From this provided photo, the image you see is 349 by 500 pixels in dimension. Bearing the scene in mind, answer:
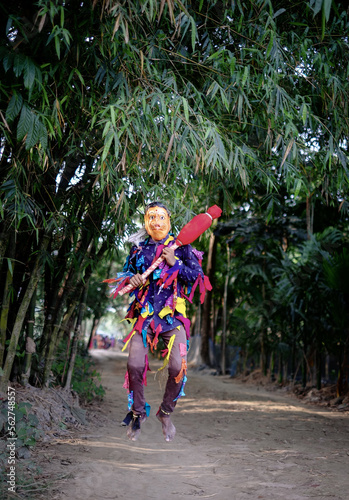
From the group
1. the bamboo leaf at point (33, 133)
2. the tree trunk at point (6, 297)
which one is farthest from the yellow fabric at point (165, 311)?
the tree trunk at point (6, 297)

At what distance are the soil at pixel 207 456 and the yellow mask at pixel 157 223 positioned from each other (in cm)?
106

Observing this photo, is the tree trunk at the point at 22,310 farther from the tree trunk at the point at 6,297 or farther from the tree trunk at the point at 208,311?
the tree trunk at the point at 208,311

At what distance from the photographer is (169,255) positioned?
268 centimetres

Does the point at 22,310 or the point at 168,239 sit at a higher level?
the point at 168,239

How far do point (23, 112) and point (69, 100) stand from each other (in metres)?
0.75

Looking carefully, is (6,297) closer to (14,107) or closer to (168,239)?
(168,239)

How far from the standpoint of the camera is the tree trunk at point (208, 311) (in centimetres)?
1102

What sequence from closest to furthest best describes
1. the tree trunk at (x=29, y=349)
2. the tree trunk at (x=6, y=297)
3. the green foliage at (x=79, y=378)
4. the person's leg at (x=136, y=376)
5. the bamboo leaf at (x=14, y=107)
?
the bamboo leaf at (x=14, y=107), the person's leg at (x=136, y=376), the tree trunk at (x=6, y=297), the tree trunk at (x=29, y=349), the green foliage at (x=79, y=378)

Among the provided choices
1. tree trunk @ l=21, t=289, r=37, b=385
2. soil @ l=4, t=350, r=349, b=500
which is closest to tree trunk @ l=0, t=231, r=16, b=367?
tree trunk @ l=21, t=289, r=37, b=385

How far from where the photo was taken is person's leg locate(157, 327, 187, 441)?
2.78 metres

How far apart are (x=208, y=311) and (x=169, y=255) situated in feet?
29.9

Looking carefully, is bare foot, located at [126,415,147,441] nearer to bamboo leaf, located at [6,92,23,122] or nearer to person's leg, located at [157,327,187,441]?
person's leg, located at [157,327,187,441]

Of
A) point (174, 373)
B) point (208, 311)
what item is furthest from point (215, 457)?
point (208, 311)

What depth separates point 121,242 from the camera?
170 inches
